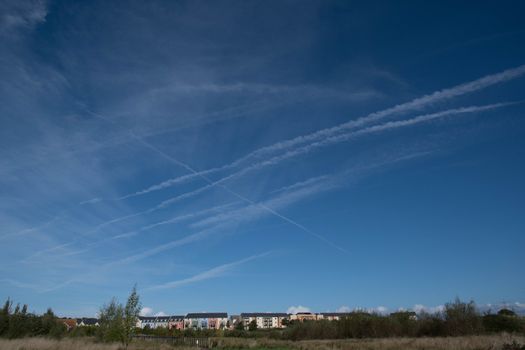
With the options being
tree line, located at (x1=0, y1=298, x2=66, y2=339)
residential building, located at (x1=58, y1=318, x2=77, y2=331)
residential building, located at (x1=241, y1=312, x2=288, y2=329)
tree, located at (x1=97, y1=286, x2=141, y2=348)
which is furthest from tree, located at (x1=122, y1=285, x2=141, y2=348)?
residential building, located at (x1=241, y1=312, x2=288, y2=329)

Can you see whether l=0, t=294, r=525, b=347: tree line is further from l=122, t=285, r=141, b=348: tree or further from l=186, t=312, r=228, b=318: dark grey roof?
l=186, t=312, r=228, b=318: dark grey roof

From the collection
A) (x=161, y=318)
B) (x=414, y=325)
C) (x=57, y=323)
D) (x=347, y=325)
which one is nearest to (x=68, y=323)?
(x=161, y=318)

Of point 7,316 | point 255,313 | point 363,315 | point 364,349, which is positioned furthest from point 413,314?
point 255,313

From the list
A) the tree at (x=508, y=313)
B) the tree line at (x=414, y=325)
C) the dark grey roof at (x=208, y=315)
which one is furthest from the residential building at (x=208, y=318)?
the tree at (x=508, y=313)

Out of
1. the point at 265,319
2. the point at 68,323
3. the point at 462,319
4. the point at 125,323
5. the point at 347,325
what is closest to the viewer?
the point at 125,323

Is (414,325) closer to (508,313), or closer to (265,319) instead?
(508,313)

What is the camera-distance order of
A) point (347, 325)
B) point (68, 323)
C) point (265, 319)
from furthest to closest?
point (265, 319), point (68, 323), point (347, 325)

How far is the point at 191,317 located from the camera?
190625mm

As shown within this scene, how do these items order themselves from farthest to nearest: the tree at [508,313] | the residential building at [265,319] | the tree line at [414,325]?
the residential building at [265,319] < the tree at [508,313] < the tree line at [414,325]

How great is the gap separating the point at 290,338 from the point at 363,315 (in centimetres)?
1278

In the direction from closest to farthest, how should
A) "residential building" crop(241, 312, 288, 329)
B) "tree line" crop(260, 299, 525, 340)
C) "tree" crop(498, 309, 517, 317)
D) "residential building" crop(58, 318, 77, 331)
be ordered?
1. "tree line" crop(260, 299, 525, 340)
2. "tree" crop(498, 309, 517, 317)
3. "residential building" crop(58, 318, 77, 331)
4. "residential building" crop(241, 312, 288, 329)

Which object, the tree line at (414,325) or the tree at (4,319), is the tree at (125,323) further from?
the tree line at (414,325)

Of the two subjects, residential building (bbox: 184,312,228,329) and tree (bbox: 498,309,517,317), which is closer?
tree (bbox: 498,309,517,317)

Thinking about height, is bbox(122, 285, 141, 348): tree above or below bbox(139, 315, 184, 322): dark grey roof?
below
